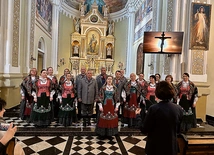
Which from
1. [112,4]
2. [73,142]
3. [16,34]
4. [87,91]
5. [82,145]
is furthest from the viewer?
[112,4]

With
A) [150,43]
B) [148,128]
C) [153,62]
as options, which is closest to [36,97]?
[148,128]

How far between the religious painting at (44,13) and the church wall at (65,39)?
7.74 feet

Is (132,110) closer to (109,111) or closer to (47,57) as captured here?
(109,111)

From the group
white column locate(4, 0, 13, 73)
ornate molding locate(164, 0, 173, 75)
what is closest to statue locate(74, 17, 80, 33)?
white column locate(4, 0, 13, 73)

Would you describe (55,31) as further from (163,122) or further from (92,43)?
(163,122)

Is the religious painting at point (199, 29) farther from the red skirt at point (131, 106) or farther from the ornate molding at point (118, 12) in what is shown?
the ornate molding at point (118, 12)

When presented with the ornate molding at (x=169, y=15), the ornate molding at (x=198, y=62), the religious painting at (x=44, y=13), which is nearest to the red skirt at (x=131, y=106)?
the ornate molding at (x=198, y=62)

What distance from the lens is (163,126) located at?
1969 mm

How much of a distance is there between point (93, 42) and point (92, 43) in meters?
0.13

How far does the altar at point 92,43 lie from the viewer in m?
15.6

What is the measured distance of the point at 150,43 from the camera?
6.71 metres

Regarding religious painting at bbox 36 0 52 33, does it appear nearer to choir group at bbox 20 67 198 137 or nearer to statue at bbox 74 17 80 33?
statue at bbox 74 17 80 33

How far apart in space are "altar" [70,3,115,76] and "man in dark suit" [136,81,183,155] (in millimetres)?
13576

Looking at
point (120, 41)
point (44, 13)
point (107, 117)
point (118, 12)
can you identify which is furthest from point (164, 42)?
point (118, 12)
